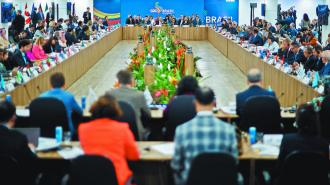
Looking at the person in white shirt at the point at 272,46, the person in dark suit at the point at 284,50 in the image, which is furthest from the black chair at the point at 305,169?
the person in white shirt at the point at 272,46

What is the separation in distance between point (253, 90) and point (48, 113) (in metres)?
2.00

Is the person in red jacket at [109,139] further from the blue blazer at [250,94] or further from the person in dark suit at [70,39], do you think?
the person in dark suit at [70,39]

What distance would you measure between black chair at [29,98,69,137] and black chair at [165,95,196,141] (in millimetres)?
998

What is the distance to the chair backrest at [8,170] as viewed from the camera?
13.0ft

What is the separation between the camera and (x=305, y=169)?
391 centimetres

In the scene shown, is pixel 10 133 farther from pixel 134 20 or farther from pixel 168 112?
pixel 134 20

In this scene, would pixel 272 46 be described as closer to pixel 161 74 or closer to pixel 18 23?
pixel 161 74

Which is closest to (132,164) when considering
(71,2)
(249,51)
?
(249,51)

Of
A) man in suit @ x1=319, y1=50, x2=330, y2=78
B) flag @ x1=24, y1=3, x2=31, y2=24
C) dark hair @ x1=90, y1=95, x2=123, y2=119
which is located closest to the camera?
dark hair @ x1=90, y1=95, x2=123, y2=119

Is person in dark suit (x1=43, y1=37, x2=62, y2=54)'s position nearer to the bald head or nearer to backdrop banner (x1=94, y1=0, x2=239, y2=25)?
the bald head

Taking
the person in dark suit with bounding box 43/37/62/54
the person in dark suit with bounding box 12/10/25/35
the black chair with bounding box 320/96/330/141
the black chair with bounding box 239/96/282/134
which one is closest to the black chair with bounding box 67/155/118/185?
the black chair with bounding box 239/96/282/134

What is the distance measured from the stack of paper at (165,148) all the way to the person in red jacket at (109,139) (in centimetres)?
65

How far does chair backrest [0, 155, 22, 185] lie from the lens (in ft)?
13.0

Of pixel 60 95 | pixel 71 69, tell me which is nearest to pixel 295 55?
pixel 71 69
